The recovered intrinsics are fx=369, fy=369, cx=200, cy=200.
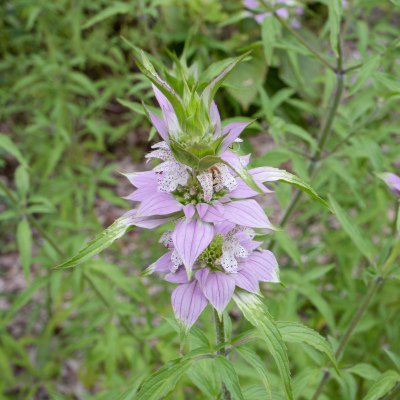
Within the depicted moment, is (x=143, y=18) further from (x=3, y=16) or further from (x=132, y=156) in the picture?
(x=132, y=156)

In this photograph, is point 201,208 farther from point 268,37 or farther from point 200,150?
point 268,37

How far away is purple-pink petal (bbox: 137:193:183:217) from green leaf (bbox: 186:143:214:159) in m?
0.11

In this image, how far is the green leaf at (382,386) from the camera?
3.30 ft

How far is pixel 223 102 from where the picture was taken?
292cm

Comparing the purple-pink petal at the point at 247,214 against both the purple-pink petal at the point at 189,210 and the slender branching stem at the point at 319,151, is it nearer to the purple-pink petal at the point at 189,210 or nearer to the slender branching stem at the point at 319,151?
the purple-pink petal at the point at 189,210

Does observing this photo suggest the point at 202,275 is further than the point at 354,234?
No

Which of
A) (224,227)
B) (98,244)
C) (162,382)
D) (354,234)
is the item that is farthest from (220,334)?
(354,234)

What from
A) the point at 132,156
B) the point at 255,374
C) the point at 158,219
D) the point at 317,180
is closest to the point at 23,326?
the point at 132,156

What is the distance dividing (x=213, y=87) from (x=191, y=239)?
27 centimetres

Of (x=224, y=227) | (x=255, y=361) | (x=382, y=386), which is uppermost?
(x=224, y=227)

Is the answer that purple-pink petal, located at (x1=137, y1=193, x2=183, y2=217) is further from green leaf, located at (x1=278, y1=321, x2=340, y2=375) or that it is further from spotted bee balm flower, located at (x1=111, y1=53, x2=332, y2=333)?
green leaf, located at (x1=278, y1=321, x2=340, y2=375)

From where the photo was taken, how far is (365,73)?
1296 millimetres

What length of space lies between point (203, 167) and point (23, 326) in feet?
9.99

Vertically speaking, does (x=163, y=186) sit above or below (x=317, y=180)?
above
